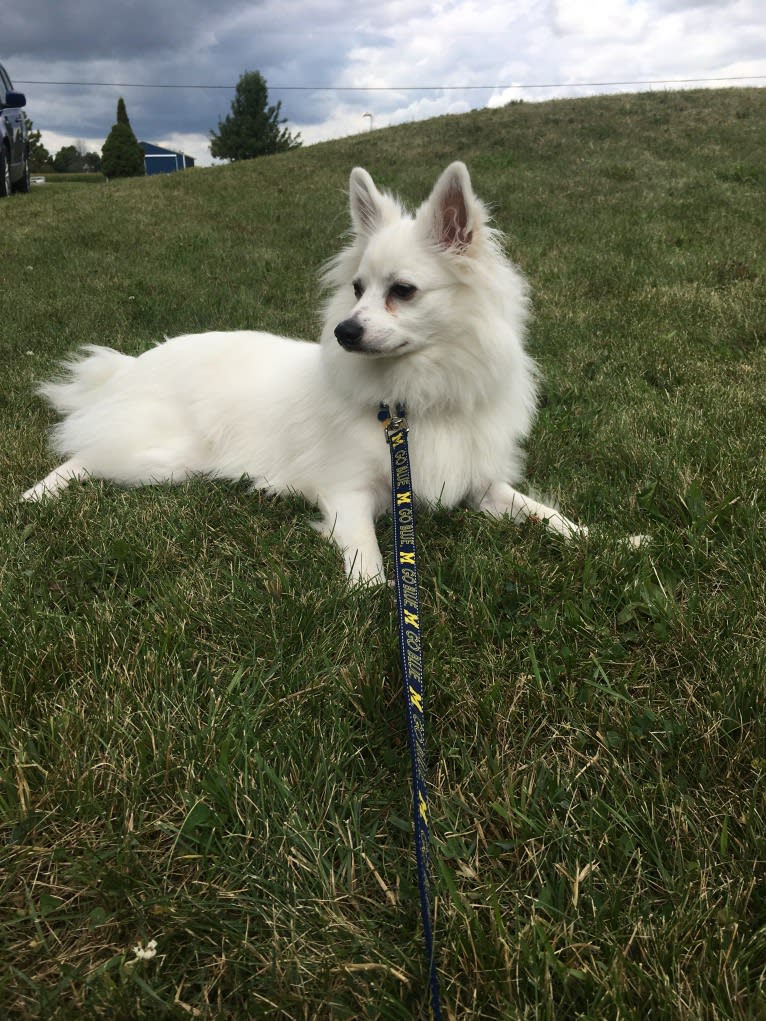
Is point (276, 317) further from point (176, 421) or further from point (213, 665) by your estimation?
point (213, 665)

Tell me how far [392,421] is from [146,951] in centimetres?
198

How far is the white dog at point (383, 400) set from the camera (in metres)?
2.70

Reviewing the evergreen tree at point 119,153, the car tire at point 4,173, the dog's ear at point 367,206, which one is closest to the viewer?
the dog's ear at point 367,206

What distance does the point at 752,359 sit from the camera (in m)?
4.48

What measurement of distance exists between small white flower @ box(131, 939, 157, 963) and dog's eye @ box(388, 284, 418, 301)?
2331mm

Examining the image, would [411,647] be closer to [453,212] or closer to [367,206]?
[453,212]

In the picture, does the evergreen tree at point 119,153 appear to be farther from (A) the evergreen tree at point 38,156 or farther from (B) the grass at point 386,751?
(B) the grass at point 386,751

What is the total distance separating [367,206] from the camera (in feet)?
9.84

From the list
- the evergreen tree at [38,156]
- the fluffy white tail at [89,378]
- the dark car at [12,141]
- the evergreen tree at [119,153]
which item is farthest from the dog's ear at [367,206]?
the evergreen tree at [38,156]

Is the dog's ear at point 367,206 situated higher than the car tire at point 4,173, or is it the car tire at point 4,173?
the car tire at point 4,173

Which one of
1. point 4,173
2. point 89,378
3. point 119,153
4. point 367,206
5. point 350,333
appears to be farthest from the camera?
point 119,153

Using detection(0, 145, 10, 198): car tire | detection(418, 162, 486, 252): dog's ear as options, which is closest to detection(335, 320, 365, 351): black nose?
detection(418, 162, 486, 252): dog's ear

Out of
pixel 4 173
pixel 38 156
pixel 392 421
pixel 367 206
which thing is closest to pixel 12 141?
pixel 4 173

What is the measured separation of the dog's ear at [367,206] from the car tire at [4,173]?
1347cm
